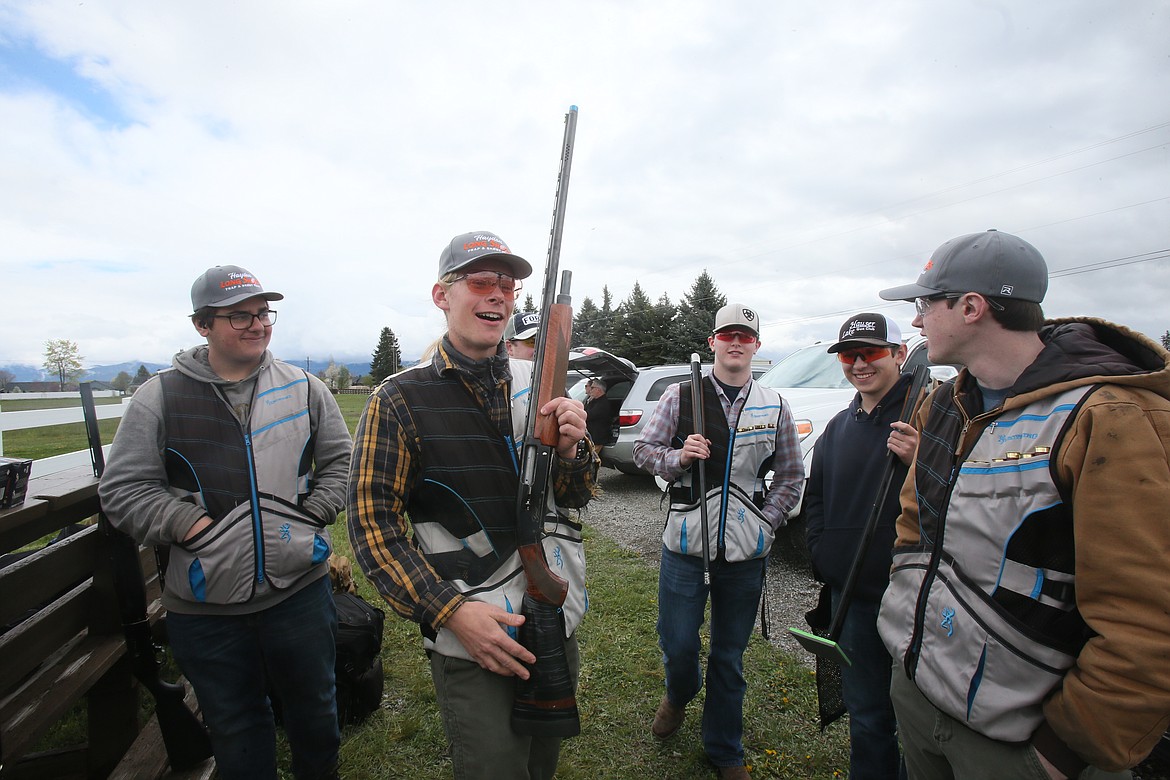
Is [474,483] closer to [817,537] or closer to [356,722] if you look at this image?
[817,537]

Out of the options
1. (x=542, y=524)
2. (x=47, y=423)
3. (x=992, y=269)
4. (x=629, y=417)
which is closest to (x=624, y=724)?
(x=542, y=524)

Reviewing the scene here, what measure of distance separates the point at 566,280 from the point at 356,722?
328 cm

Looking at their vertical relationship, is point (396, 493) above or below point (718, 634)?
above

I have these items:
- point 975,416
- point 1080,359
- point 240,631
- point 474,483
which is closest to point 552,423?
point 474,483

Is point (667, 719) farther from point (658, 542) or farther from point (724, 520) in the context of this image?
point (658, 542)

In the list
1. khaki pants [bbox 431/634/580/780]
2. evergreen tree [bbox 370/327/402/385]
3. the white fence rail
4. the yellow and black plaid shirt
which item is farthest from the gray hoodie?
evergreen tree [bbox 370/327/402/385]

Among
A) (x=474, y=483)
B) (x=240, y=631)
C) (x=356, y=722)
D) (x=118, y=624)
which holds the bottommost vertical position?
(x=356, y=722)

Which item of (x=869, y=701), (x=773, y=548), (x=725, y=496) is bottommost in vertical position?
(x=773, y=548)

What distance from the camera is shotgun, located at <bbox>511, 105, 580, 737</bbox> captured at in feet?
5.73

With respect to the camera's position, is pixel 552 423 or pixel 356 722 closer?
pixel 552 423

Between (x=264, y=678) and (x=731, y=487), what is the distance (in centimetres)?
247

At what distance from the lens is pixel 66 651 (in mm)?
2980

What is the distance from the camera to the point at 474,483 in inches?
73.9

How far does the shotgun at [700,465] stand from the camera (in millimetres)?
2928
